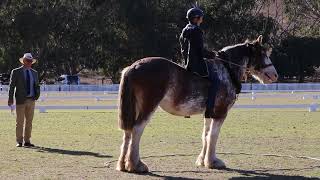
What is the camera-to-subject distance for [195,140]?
1516 cm

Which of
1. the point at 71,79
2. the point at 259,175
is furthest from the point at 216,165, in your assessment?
the point at 71,79

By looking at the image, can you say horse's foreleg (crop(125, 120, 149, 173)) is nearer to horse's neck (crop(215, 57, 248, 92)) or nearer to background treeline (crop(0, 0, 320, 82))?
horse's neck (crop(215, 57, 248, 92))

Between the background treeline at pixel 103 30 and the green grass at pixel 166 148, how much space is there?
34.4 m

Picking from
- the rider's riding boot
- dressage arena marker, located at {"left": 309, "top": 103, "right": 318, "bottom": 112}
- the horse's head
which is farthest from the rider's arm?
dressage arena marker, located at {"left": 309, "top": 103, "right": 318, "bottom": 112}

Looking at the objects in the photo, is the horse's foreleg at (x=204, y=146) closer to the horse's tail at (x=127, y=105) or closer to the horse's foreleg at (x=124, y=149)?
the horse's foreleg at (x=124, y=149)

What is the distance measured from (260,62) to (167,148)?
3.42 m

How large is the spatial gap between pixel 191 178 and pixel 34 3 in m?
51.0

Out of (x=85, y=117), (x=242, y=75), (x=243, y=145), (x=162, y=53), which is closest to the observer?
(x=242, y=75)

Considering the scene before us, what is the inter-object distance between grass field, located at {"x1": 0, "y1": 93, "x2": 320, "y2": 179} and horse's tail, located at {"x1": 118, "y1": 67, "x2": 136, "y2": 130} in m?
0.86

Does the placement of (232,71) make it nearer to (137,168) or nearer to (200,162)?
(200,162)

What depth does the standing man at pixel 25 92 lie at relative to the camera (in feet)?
45.5

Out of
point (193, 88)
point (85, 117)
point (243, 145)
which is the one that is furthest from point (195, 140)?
point (85, 117)

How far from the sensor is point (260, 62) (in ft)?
36.9

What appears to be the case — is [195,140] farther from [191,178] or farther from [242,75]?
[191,178]
